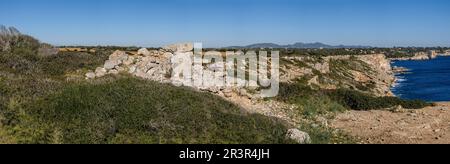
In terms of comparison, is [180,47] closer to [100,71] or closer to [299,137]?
[100,71]

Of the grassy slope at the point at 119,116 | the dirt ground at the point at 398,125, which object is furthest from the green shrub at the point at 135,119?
the dirt ground at the point at 398,125

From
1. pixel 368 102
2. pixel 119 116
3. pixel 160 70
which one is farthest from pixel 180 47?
pixel 119 116

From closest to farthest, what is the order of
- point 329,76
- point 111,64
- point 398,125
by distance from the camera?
point 398,125 → point 111,64 → point 329,76

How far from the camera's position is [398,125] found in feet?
74.7

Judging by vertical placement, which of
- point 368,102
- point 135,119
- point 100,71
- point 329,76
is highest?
point 100,71

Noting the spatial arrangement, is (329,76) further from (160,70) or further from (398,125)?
(398,125)

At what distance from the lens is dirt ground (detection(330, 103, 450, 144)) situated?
63.2ft

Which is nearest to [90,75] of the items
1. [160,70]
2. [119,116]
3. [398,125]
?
[160,70]

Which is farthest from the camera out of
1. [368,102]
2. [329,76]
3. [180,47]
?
[329,76]

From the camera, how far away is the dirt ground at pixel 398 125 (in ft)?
63.2

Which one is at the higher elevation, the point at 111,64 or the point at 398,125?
the point at 111,64

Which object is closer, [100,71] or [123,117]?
[123,117]

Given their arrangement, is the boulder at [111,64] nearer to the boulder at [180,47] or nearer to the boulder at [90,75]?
the boulder at [90,75]
